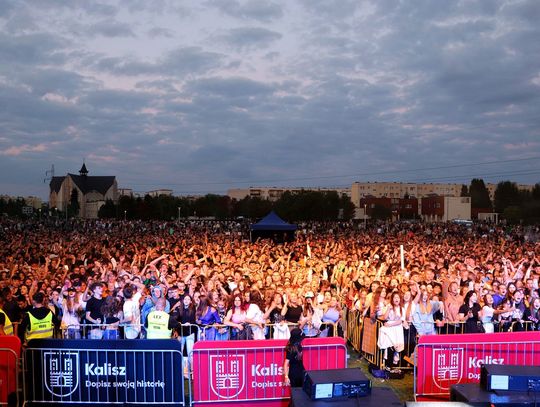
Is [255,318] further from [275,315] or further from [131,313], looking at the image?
[131,313]

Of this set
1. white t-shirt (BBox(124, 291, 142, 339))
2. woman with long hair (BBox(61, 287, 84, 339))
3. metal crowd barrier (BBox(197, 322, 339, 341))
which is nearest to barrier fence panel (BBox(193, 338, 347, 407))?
metal crowd barrier (BBox(197, 322, 339, 341))

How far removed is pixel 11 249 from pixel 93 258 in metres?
4.93

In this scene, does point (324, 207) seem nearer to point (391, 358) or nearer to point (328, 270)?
point (328, 270)

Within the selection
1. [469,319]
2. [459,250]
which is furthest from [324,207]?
[469,319]

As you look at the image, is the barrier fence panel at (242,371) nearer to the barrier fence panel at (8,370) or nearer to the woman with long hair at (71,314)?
the barrier fence panel at (8,370)

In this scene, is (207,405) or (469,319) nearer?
(207,405)

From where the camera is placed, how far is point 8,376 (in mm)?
7086

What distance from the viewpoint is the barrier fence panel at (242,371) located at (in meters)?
7.37

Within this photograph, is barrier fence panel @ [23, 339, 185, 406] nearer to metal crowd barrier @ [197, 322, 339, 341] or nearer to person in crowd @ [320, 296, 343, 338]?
metal crowd barrier @ [197, 322, 339, 341]

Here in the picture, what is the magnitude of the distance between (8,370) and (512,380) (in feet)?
20.6

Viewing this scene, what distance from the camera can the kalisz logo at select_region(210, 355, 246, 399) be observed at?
7.39 meters

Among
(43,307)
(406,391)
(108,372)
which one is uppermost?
(43,307)

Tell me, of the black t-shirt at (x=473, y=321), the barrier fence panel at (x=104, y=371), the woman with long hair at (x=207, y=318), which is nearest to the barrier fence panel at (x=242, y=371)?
the barrier fence panel at (x=104, y=371)

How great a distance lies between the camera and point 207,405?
738 cm
